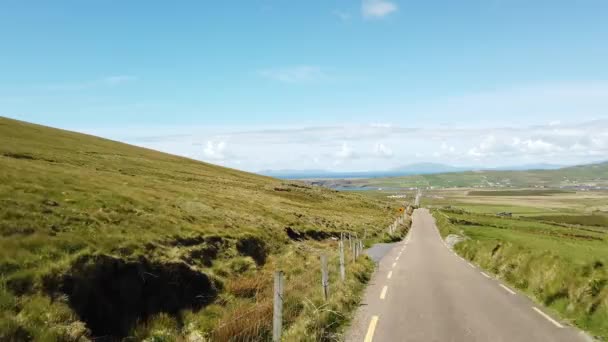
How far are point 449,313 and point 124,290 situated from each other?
10.3 metres

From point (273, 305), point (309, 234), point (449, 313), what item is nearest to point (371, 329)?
point (273, 305)

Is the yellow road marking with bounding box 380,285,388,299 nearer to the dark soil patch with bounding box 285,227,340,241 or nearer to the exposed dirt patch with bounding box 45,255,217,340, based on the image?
the exposed dirt patch with bounding box 45,255,217,340

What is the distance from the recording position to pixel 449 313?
12602 millimetres

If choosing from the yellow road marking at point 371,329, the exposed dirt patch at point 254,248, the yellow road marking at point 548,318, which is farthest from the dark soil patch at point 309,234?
the yellow road marking at point 548,318

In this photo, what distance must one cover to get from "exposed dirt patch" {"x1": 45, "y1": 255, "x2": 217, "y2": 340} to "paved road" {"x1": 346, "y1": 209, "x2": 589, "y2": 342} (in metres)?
5.90

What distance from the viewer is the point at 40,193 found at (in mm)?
17594

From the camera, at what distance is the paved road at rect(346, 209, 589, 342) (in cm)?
1049

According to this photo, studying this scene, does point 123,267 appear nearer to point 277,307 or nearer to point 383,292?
point 277,307

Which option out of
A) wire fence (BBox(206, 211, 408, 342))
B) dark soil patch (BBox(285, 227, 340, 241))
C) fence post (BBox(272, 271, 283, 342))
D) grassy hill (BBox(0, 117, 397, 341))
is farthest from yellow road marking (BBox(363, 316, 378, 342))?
dark soil patch (BBox(285, 227, 340, 241))

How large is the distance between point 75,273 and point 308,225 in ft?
87.0

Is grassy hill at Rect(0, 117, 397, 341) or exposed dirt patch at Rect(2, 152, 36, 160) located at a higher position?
exposed dirt patch at Rect(2, 152, 36, 160)

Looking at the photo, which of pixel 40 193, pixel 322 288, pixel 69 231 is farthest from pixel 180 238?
pixel 322 288

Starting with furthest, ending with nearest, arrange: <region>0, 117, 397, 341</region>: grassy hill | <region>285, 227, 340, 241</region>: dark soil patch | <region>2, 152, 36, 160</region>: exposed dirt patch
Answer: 1. <region>2, 152, 36, 160</region>: exposed dirt patch
2. <region>285, 227, 340, 241</region>: dark soil patch
3. <region>0, 117, 397, 341</region>: grassy hill

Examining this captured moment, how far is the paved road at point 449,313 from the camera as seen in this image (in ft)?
34.4
